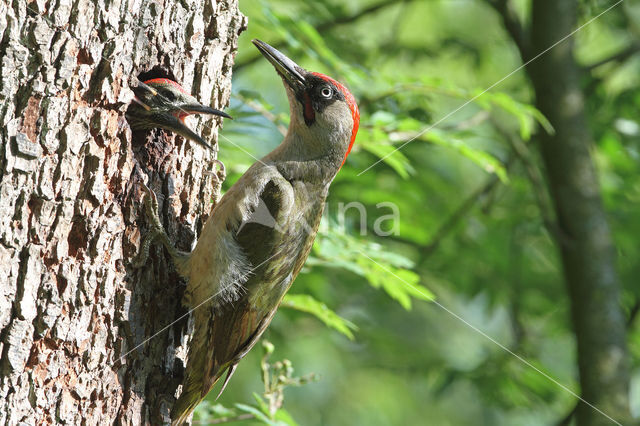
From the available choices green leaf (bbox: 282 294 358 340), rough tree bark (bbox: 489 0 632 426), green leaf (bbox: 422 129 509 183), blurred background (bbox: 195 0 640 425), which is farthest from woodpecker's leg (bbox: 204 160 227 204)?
rough tree bark (bbox: 489 0 632 426)

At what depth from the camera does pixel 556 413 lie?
21.8ft

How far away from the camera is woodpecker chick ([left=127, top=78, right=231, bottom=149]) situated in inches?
102

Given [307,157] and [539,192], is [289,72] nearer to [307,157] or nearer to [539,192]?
[307,157]

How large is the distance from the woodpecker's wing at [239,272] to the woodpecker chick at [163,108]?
40 centimetres

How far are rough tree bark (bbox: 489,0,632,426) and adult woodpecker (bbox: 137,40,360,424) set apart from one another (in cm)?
327

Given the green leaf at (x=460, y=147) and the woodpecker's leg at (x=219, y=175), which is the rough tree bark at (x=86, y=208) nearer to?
the woodpecker's leg at (x=219, y=175)

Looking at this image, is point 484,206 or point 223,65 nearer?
point 223,65

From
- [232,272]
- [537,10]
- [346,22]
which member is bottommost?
[232,272]

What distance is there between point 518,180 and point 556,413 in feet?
7.60

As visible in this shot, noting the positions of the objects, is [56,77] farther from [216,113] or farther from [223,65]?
[223,65]

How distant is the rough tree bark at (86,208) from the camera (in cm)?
215

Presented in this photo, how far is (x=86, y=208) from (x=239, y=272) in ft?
2.56

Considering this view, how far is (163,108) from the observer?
8.50 ft

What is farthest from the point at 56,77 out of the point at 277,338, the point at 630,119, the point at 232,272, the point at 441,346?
the point at 441,346
